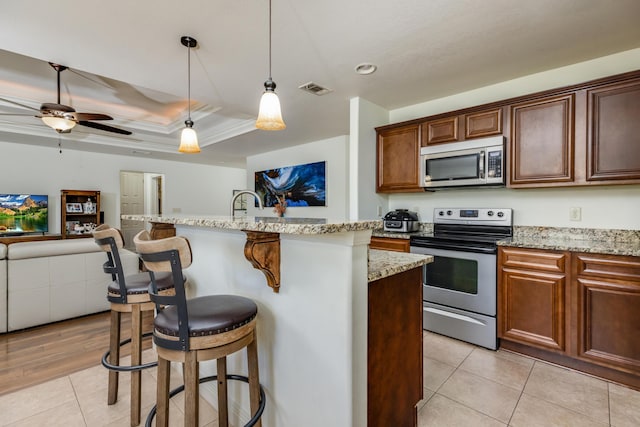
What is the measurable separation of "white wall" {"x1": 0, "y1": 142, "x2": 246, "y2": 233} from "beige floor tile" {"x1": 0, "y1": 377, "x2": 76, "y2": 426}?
474 centimetres

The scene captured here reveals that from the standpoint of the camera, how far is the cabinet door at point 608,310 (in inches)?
75.8

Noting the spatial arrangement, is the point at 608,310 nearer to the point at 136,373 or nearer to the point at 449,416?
the point at 449,416

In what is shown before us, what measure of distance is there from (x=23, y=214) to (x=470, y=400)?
702cm

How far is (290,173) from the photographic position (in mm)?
5469

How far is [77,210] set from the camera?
5508mm

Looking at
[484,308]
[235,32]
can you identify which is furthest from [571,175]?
[235,32]

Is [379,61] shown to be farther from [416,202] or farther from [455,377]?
[455,377]

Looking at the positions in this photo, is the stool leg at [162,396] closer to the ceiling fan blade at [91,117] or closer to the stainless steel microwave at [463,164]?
the stainless steel microwave at [463,164]

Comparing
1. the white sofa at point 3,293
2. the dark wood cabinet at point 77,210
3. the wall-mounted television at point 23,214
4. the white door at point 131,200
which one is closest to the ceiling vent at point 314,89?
the white sofa at point 3,293

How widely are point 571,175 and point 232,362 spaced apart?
2803 millimetres

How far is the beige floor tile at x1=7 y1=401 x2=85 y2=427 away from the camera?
1653 mm

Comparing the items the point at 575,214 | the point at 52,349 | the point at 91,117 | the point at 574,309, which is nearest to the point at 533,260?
the point at 574,309

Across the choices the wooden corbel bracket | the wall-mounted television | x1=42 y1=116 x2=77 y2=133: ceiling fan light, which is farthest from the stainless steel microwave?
the wall-mounted television

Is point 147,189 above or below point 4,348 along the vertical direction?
above
